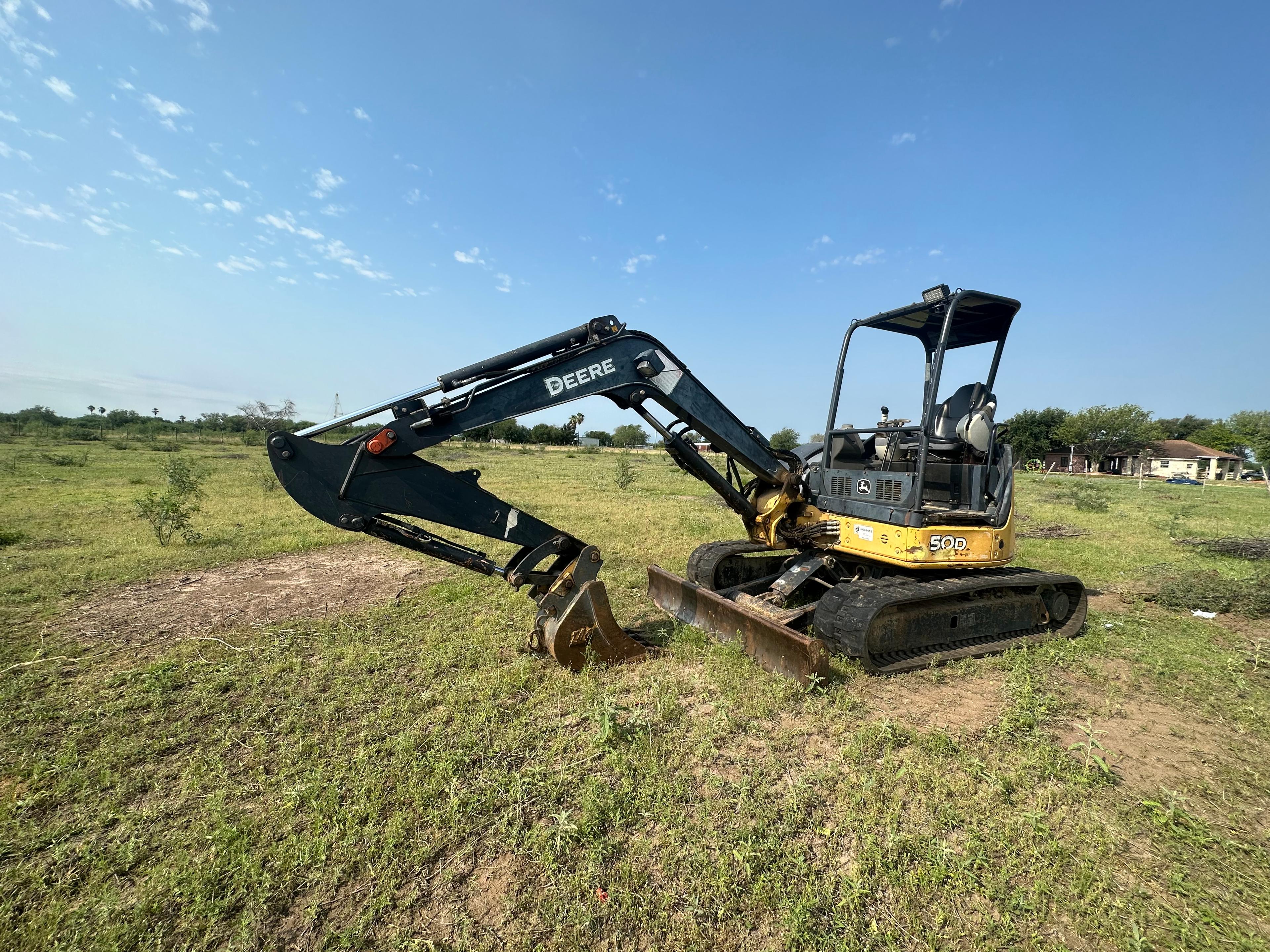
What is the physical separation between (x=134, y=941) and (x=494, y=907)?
1416mm

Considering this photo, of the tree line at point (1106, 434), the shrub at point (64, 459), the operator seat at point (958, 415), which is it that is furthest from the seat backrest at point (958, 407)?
the tree line at point (1106, 434)

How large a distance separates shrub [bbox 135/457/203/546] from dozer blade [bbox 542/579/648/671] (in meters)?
8.48

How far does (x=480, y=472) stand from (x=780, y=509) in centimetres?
325

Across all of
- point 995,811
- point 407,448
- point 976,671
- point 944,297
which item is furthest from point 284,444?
point 976,671

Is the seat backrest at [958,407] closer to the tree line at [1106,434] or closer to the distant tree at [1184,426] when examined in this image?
the tree line at [1106,434]

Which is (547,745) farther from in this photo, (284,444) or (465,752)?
(284,444)

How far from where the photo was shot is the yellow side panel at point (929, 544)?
4.87m

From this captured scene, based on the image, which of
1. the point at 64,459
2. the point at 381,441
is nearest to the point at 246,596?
the point at 381,441

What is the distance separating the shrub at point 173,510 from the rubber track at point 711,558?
8833mm

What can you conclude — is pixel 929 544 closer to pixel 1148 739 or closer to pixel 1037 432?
pixel 1148 739

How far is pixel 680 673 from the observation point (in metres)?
4.63

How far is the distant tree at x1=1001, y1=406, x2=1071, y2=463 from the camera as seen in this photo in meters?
60.4

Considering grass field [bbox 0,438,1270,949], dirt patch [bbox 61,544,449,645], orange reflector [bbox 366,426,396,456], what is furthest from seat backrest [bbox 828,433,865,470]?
dirt patch [bbox 61,544,449,645]

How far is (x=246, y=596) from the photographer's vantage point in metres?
6.65
